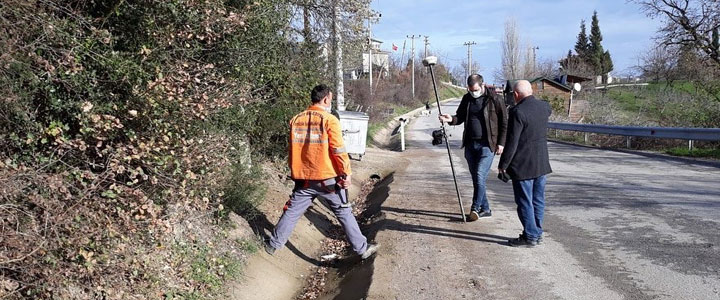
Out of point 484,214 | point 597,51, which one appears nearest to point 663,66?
point 484,214

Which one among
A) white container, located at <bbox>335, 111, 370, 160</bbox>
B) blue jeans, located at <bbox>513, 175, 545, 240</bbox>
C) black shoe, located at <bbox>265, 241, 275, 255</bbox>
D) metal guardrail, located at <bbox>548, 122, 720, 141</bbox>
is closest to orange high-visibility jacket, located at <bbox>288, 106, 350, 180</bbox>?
black shoe, located at <bbox>265, 241, 275, 255</bbox>

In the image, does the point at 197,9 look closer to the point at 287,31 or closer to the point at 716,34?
the point at 287,31

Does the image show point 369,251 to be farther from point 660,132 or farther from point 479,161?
point 660,132

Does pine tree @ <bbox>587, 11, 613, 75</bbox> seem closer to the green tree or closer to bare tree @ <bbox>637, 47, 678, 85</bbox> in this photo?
the green tree

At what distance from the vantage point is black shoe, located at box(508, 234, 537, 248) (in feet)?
20.6

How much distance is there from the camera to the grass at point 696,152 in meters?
14.5

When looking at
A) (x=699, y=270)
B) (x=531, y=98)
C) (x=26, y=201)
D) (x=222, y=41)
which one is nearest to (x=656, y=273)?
(x=699, y=270)

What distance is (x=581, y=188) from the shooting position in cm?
987

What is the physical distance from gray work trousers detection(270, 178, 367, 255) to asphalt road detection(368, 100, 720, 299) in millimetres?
362

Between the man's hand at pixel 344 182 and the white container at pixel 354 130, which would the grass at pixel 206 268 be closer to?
the man's hand at pixel 344 182

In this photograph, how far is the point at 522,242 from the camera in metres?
6.32

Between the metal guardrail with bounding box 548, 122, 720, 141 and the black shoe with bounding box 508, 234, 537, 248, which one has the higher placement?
the metal guardrail with bounding box 548, 122, 720, 141

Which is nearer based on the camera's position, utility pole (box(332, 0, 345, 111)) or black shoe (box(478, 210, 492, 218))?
black shoe (box(478, 210, 492, 218))

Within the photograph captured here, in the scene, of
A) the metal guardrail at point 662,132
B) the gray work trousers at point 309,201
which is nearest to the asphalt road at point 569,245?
the gray work trousers at point 309,201
